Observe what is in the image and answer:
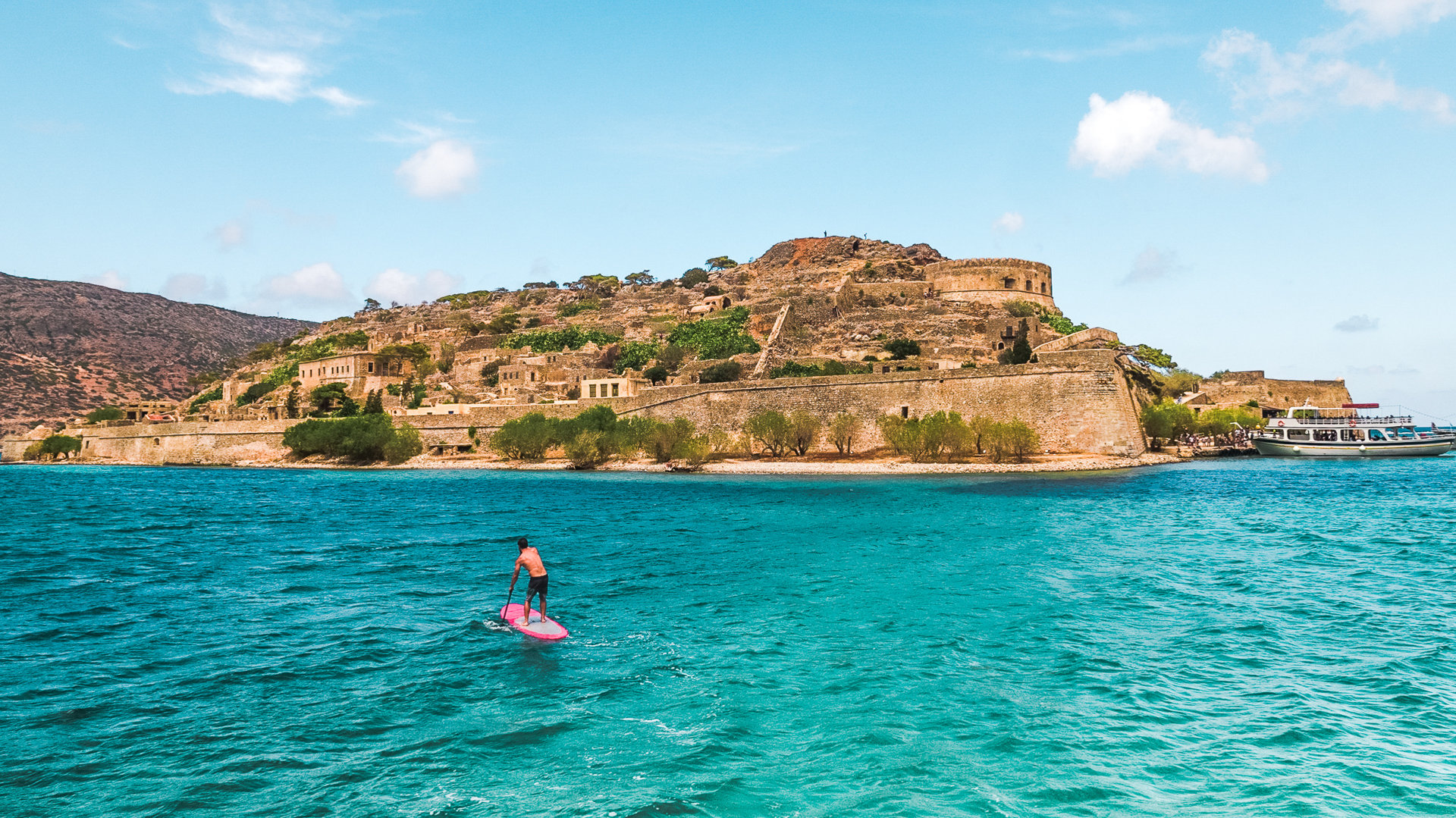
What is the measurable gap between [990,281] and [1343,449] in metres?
23.4

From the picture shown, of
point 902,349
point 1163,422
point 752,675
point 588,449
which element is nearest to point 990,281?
point 902,349

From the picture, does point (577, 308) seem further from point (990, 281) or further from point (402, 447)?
point (990, 281)

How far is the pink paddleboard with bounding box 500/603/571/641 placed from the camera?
11.6m

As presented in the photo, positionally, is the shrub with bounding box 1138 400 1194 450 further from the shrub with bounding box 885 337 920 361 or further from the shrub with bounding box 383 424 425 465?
the shrub with bounding box 383 424 425 465

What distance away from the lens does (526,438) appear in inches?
2133

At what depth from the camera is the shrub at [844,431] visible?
4706 centimetres

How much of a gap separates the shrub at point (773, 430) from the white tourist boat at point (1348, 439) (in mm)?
30070

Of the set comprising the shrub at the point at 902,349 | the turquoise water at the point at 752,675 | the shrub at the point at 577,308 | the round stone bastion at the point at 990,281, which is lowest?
the turquoise water at the point at 752,675

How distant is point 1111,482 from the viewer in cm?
3547

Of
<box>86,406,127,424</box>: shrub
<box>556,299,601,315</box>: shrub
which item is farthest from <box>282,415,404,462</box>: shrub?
<box>556,299,601,315</box>: shrub

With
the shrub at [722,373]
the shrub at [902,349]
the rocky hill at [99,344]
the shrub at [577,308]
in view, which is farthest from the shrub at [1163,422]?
the rocky hill at [99,344]

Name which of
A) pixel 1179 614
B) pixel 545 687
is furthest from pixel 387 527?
pixel 1179 614

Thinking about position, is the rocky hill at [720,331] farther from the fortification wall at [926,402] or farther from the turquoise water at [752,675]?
the turquoise water at [752,675]

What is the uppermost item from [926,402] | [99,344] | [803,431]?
[99,344]
